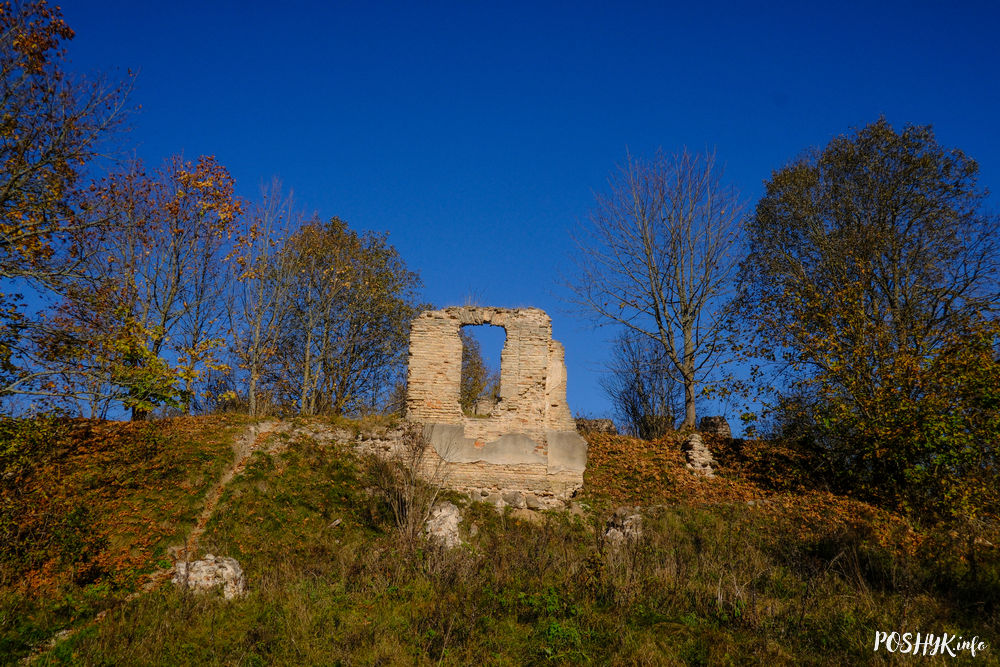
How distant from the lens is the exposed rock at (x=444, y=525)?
10.0 m

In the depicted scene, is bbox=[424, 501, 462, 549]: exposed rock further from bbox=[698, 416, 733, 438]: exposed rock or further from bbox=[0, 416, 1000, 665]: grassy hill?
bbox=[698, 416, 733, 438]: exposed rock

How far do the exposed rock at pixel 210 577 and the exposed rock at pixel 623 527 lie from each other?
19.5 feet

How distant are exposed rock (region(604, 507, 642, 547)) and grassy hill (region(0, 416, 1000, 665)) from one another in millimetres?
237

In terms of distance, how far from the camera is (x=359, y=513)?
11.3 metres

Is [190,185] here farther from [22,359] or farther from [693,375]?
[693,375]

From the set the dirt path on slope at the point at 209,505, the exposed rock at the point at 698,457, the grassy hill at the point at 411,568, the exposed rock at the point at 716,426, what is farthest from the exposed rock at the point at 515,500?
the exposed rock at the point at 716,426

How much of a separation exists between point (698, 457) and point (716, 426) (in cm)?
371

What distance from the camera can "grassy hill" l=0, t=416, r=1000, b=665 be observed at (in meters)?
6.55

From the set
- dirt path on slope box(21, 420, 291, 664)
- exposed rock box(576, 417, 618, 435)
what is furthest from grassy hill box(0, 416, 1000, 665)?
exposed rock box(576, 417, 618, 435)

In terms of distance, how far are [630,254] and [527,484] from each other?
954 centimetres

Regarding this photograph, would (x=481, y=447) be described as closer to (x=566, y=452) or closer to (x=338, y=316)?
(x=566, y=452)

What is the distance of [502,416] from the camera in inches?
529

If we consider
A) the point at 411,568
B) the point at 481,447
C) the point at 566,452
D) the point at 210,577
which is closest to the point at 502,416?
the point at 481,447

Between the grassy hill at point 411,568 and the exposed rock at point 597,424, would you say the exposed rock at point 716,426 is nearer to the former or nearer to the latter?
the exposed rock at point 597,424
